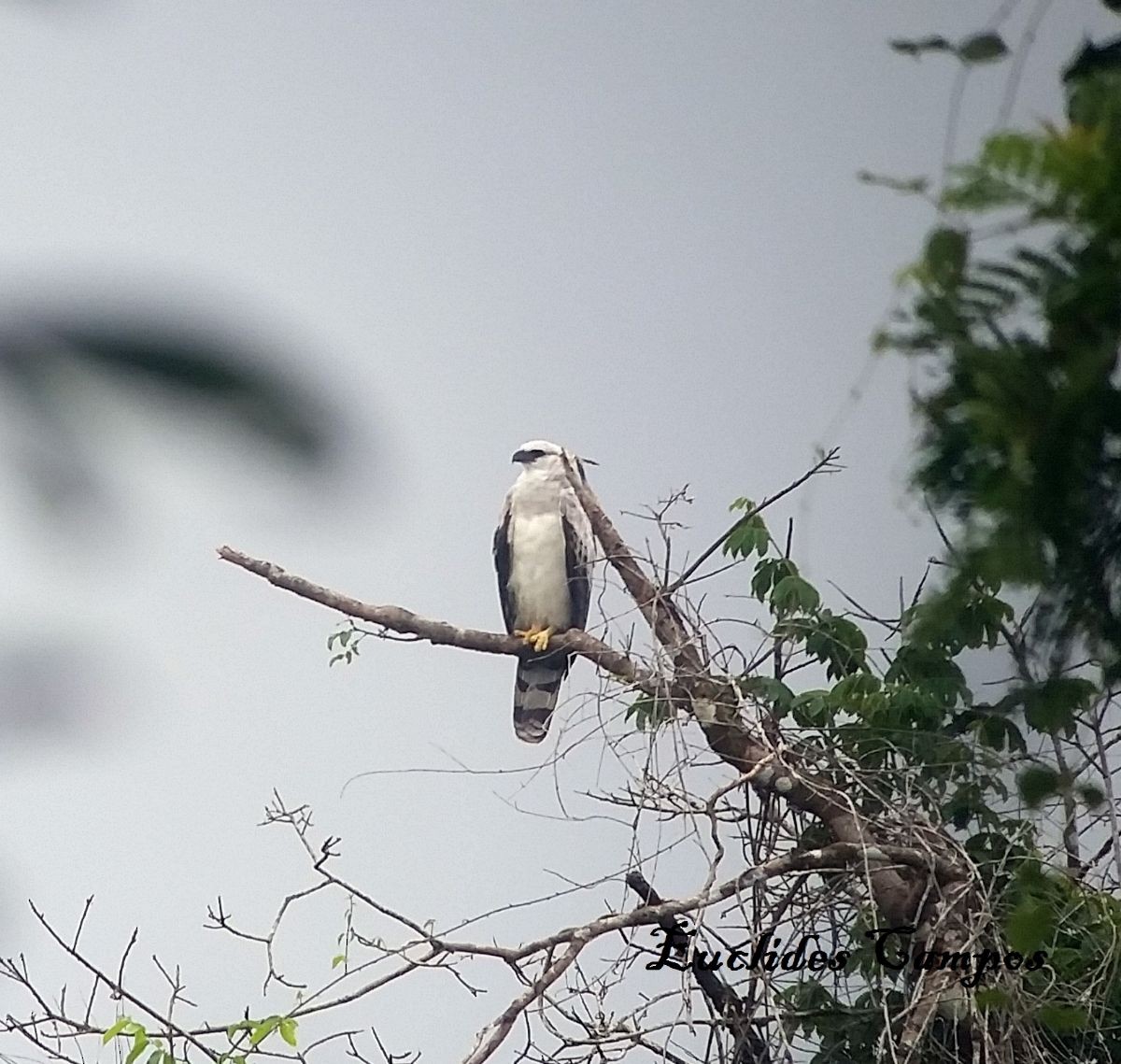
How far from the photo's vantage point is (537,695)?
261cm

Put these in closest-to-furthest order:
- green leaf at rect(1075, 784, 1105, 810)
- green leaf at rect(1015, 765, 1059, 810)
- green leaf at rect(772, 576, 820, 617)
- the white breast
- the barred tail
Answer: green leaf at rect(1015, 765, 1059, 810)
green leaf at rect(1075, 784, 1105, 810)
green leaf at rect(772, 576, 820, 617)
the barred tail
the white breast

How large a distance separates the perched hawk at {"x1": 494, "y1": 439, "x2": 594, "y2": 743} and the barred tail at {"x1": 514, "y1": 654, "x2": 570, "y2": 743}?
31mm

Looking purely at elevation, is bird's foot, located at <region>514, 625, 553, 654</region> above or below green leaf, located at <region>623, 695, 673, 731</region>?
above

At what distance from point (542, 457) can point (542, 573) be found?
24 cm

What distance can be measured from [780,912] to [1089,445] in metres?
1.35

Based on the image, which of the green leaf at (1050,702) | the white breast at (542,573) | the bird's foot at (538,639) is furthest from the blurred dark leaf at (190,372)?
the white breast at (542,573)

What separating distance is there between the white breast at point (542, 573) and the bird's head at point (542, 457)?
0.10 meters

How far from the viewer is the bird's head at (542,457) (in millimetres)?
2664

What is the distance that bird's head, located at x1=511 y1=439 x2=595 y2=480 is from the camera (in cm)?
266

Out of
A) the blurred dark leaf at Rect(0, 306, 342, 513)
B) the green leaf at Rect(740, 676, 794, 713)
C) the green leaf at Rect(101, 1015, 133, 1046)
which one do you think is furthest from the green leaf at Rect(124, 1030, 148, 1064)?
the blurred dark leaf at Rect(0, 306, 342, 513)

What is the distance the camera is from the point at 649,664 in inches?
78.6

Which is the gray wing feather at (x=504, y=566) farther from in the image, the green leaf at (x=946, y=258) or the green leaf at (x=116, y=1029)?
the green leaf at (x=946, y=258)

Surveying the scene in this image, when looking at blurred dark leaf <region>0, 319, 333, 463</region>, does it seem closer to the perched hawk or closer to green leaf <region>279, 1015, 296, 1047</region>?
green leaf <region>279, 1015, 296, 1047</region>

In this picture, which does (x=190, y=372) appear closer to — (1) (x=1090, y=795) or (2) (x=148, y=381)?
(2) (x=148, y=381)
